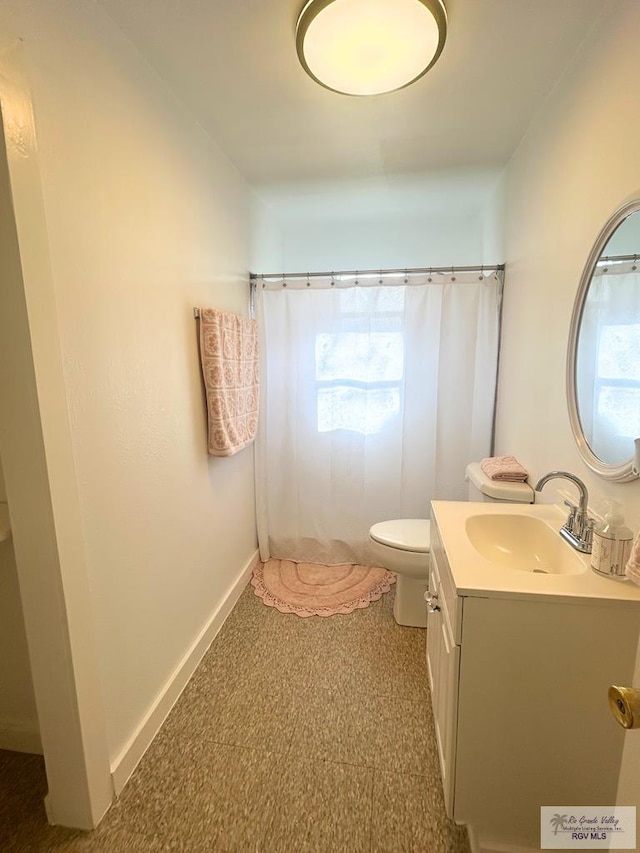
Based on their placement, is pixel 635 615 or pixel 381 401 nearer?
pixel 635 615

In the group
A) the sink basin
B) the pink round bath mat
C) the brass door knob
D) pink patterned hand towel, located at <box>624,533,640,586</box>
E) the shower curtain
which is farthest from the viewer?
the shower curtain

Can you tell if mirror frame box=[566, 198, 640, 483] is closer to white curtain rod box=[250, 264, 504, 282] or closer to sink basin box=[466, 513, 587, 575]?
sink basin box=[466, 513, 587, 575]

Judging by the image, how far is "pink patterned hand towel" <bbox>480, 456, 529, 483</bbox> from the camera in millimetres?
1775

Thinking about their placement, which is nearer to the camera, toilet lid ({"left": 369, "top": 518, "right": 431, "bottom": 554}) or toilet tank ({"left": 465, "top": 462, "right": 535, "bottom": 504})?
toilet tank ({"left": 465, "top": 462, "right": 535, "bottom": 504})

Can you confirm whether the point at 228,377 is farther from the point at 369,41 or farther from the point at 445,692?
the point at 445,692

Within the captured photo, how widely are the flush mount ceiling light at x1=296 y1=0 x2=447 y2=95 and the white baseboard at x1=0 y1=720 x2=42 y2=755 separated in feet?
8.23

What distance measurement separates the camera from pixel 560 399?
4.83ft

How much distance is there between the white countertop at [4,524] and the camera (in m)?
1.10

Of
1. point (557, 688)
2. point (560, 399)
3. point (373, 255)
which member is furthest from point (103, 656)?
point (373, 255)

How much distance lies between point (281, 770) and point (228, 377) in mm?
1604

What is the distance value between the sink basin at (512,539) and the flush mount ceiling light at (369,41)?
1571 millimetres

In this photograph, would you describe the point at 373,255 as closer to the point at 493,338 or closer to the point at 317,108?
→ the point at 493,338

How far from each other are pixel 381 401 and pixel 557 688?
1747mm
